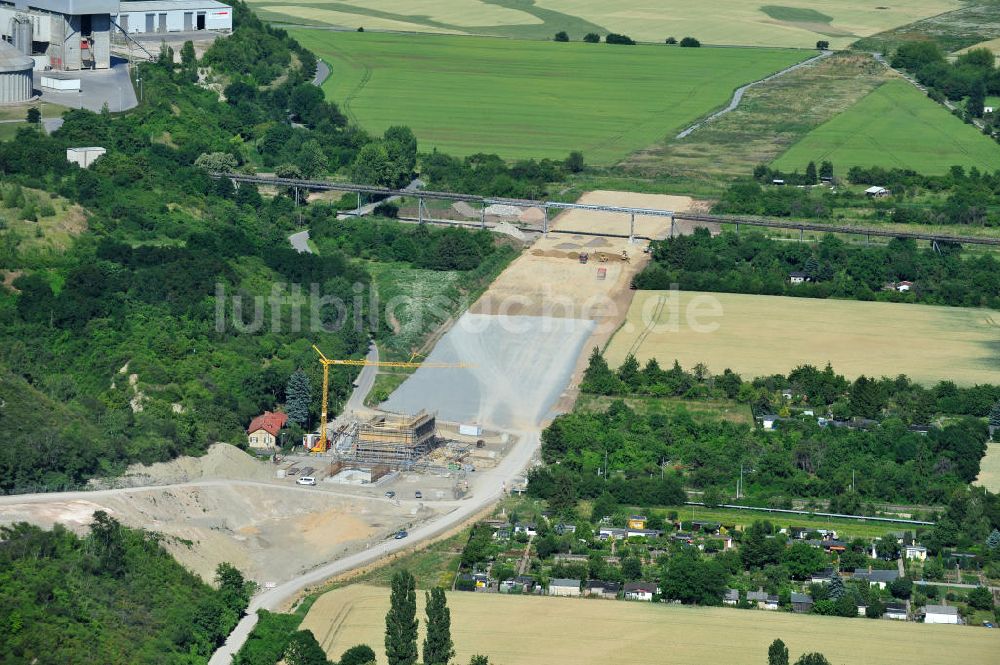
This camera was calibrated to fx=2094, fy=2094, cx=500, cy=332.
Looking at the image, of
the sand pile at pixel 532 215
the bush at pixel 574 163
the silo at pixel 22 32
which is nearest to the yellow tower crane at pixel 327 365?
the sand pile at pixel 532 215

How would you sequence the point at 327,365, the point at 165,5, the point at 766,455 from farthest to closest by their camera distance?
1. the point at 165,5
2. the point at 327,365
3. the point at 766,455

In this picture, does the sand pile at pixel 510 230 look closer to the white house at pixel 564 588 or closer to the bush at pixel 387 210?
the bush at pixel 387 210

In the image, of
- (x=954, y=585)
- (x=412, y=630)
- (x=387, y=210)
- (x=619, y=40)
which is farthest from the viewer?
(x=619, y=40)

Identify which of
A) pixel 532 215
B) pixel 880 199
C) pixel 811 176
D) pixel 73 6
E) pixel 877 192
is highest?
pixel 73 6

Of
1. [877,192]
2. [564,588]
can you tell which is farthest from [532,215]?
[564,588]

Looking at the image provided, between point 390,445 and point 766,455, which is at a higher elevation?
point 766,455

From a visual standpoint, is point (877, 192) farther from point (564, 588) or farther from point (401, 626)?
point (401, 626)
